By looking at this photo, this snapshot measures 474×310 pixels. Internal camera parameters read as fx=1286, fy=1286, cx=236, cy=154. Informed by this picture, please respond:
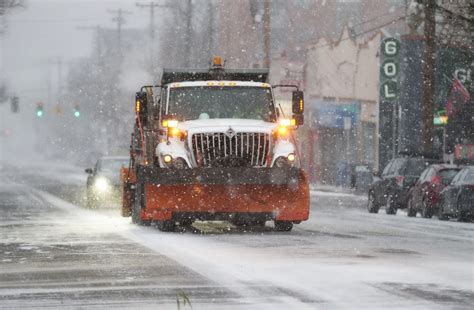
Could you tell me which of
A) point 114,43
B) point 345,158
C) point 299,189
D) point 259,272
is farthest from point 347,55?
point 114,43

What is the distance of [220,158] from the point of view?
72.1 feet

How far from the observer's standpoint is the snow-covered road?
11.4m

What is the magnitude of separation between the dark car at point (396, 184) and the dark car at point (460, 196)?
4.33 m

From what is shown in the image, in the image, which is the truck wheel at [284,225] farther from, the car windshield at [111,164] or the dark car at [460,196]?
the car windshield at [111,164]

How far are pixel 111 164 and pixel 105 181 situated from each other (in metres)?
0.93

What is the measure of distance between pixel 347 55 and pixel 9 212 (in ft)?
113

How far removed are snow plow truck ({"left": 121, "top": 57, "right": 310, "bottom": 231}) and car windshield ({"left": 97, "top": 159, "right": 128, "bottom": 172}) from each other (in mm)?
14571

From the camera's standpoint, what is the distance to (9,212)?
3181 cm

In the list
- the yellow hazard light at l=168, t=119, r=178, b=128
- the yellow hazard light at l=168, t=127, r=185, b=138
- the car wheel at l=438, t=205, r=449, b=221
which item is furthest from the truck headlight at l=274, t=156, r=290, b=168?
the car wheel at l=438, t=205, r=449, b=221

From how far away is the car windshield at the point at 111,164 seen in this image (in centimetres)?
3844

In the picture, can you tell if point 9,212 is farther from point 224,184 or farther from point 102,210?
point 224,184

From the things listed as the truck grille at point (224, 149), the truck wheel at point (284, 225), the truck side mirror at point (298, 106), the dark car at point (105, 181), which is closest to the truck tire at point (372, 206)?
the dark car at point (105, 181)

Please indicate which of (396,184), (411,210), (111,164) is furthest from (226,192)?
(111,164)

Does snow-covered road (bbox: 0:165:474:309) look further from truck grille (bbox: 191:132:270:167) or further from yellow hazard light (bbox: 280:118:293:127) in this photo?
yellow hazard light (bbox: 280:118:293:127)
